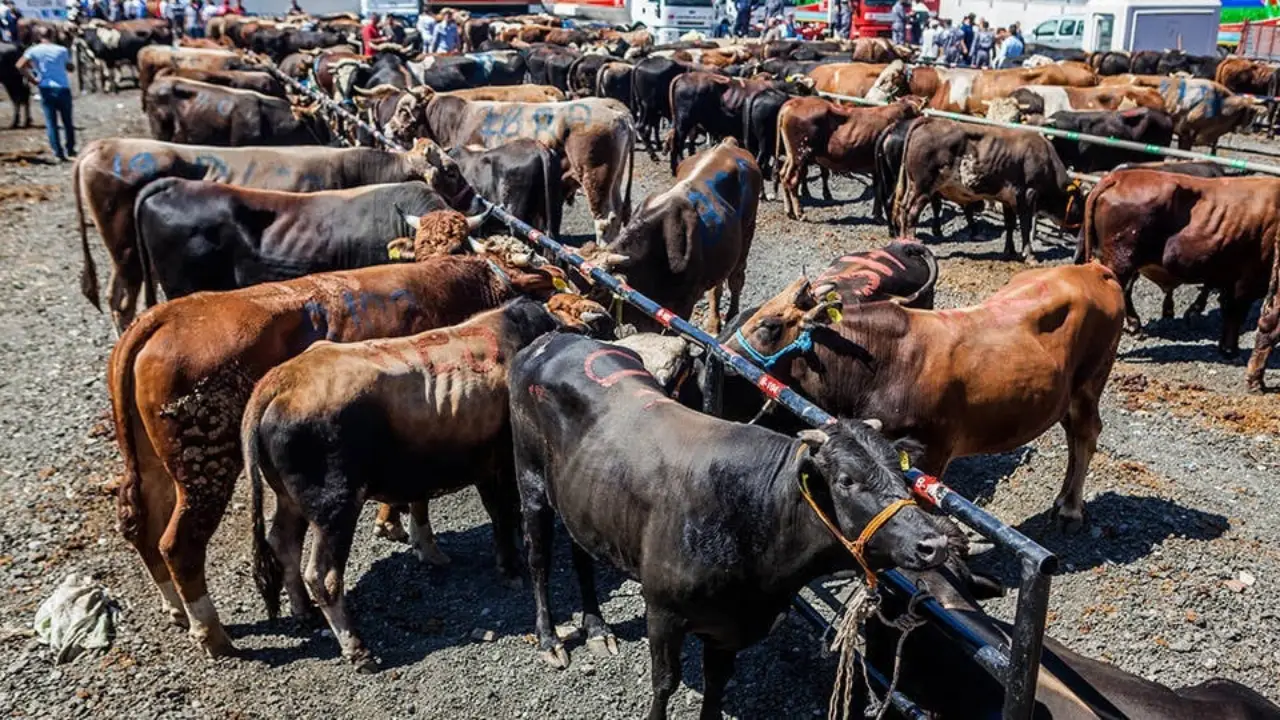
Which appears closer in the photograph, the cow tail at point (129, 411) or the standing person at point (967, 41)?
the cow tail at point (129, 411)

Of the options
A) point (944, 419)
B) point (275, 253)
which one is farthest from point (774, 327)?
point (275, 253)

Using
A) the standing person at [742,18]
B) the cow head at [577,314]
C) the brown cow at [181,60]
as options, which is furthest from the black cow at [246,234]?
the standing person at [742,18]

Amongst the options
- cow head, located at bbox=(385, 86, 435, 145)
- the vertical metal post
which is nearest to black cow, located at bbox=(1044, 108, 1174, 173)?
cow head, located at bbox=(385, 86, 435, 145)

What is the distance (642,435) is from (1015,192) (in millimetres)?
10136

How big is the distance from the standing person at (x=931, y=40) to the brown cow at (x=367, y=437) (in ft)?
101

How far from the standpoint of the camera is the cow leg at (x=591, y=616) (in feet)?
16.8

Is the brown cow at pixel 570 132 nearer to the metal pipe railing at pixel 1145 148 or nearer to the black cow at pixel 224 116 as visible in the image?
the black cow at pixel 224 116

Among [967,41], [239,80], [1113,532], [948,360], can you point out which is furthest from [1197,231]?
[967,41]

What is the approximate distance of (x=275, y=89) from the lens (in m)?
18.5

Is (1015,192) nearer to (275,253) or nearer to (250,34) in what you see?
(275,253)

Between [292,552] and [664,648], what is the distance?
229 cm

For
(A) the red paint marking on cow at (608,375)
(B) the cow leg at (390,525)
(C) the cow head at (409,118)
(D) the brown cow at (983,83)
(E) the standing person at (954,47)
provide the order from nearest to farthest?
(A) the red paint marking on cow at (608,375), (B) the cow leg at (390,525), (C) the cow head at (409,118), (D) the brown cow at (983,83), (E) the standing person at (954,47)

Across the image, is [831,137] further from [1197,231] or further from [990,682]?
[990,682]

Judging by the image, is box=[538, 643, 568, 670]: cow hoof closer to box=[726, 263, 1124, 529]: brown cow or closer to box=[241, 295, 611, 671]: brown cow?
box=[241, 295, 611, 671]: brown cow
